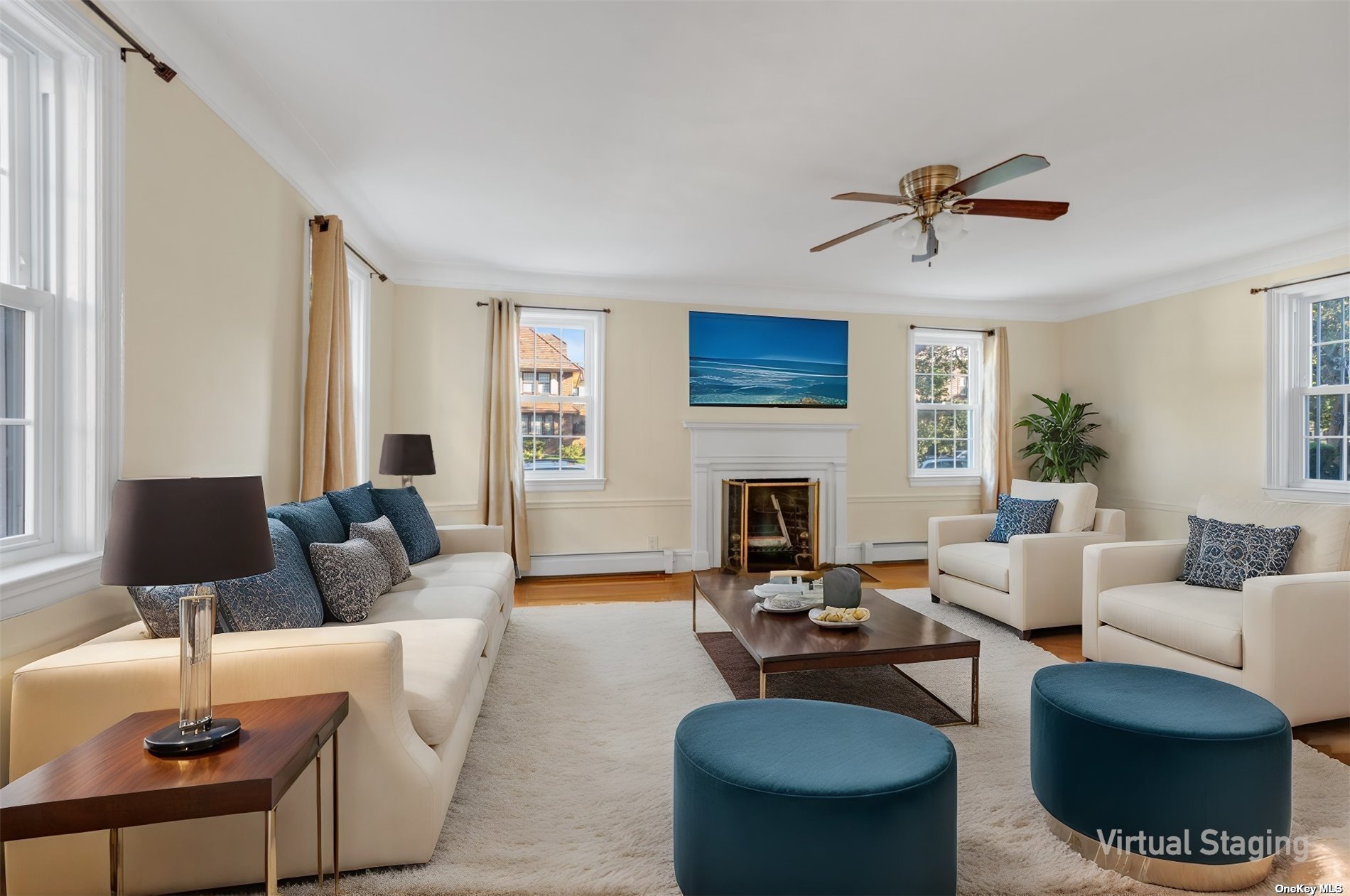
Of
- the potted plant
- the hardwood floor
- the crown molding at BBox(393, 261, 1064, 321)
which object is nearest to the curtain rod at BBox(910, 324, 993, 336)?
the crown molding at BBox(393, 261, 1064, 321)

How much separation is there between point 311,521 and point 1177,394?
6.21 metres

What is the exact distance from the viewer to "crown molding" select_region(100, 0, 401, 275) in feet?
7.08

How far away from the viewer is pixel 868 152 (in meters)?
3.13

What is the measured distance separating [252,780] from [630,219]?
143 inches

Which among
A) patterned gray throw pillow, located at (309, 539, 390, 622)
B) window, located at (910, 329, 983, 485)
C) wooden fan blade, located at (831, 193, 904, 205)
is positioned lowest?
patterned gray throw pillow, located at (309, 539, 390, 622)

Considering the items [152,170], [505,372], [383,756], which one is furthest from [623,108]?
[505,372]

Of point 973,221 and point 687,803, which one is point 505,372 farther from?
point 687,803

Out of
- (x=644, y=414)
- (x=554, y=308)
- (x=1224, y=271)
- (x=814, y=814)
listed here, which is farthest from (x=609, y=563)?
(x=1224, y=271)

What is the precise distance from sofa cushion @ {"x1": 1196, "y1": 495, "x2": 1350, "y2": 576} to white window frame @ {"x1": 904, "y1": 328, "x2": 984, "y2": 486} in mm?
3104

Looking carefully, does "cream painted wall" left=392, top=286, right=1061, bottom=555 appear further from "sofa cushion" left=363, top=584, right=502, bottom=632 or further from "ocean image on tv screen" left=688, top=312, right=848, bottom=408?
"sofa cushion" left=363, top=584, right=502, bottom=632

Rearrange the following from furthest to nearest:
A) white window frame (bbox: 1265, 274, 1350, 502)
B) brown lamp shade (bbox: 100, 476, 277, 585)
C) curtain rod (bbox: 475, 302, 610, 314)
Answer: curtain rod (bbox: 475, 302, 610, 314)
white window frame (bbox: 1265, 274, 1350, 502)
brown lamp shade (bbox: 100, 476, 277, 585)

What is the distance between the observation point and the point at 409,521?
3709mm

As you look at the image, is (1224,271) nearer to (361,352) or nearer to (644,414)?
(644,414)

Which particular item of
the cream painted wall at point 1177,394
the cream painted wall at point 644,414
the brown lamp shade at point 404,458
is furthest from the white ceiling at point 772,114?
the brown lamp shade at point 404,458
